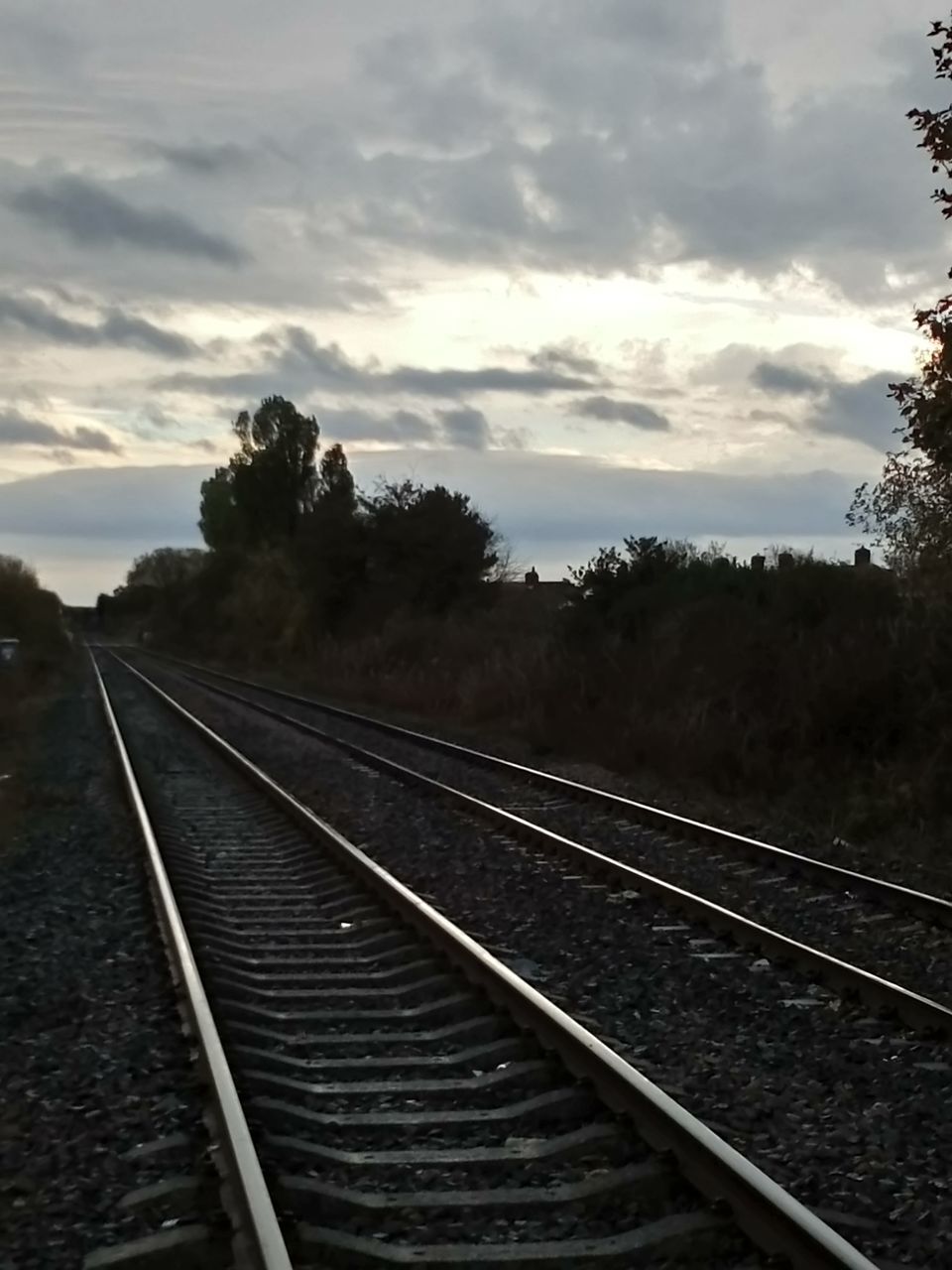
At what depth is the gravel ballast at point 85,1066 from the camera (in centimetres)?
494

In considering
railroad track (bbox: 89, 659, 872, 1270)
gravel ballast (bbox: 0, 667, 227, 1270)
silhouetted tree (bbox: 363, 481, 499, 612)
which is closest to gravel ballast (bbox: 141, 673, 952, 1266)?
railroad track (bbox: 89, 659, 872, 1270)

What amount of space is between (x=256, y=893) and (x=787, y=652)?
11.2 metres

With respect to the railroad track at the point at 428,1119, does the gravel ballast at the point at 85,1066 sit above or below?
below

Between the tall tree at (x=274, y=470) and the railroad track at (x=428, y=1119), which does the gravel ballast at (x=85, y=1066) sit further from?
the tall tree at (x=274, y=470)

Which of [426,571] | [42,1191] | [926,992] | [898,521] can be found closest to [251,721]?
[898,521]

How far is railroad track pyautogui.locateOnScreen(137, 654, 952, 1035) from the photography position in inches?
337

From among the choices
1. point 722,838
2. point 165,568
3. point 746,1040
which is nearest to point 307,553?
point 722,838

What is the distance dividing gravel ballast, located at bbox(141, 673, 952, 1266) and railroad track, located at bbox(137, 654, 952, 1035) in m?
0.17

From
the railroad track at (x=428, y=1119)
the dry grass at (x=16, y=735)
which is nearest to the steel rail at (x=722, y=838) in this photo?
the railroad track at (x=428, y=1119)

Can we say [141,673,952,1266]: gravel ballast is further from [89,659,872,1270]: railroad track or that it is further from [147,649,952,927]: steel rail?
[147,649,952,927]: steel rail

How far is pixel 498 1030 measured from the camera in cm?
716

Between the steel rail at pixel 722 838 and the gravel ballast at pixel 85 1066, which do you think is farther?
the steel rail at pixel 722 838

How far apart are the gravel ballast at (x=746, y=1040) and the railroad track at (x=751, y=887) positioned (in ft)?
0.57

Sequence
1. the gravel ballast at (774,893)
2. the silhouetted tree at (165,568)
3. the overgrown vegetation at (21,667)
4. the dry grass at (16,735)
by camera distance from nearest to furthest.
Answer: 1. the gravel ballast at (774,893)
2. the dry grass at (16,735)
3. the overgrown vegetation at (21,667)
4. the silhouetted tree at (165,568)
